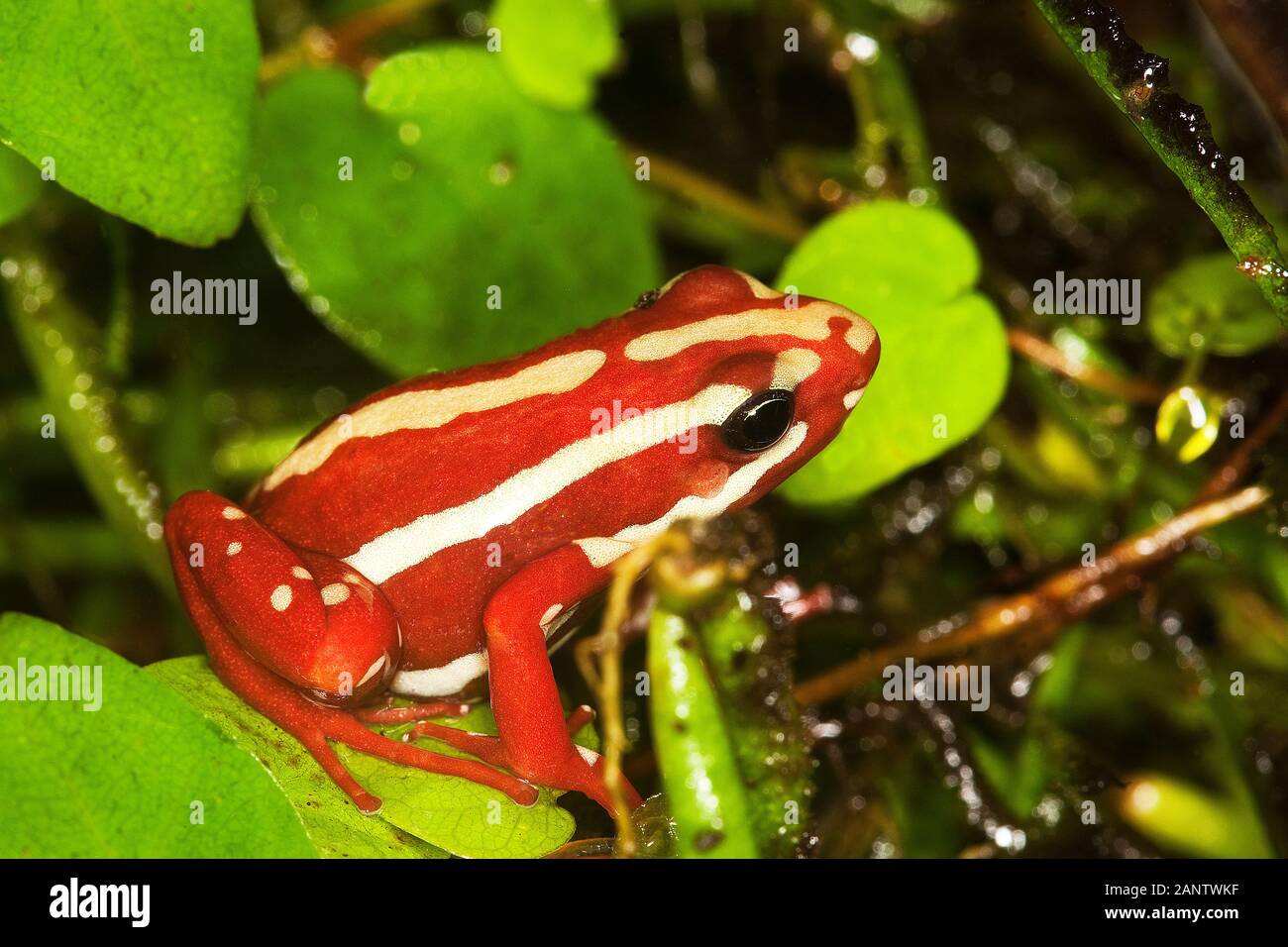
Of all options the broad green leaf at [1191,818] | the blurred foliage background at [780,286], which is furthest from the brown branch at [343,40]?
the broad green leaf at [1191,818]

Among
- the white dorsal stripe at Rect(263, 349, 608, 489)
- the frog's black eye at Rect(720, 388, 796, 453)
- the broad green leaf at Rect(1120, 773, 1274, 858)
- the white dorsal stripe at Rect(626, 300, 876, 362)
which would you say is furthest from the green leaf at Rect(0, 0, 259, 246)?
the broad green leaf at Rect(1120, 773, 1274, 858)

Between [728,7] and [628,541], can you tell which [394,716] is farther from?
[728,7]

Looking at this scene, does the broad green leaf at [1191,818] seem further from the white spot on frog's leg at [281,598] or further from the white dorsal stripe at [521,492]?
the white spot on frog's leg at [281,598]

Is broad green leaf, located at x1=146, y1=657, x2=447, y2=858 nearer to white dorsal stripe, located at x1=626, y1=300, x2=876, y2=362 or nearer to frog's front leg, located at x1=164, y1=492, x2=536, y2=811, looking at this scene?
frog's front leg, located at x1=164, y1=492, x2=536, y2=811

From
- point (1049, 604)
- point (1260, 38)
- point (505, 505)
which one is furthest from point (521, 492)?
point (1260, 38)

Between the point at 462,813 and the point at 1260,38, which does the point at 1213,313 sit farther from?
the point at 462,813

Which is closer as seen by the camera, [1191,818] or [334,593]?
[334,593]
